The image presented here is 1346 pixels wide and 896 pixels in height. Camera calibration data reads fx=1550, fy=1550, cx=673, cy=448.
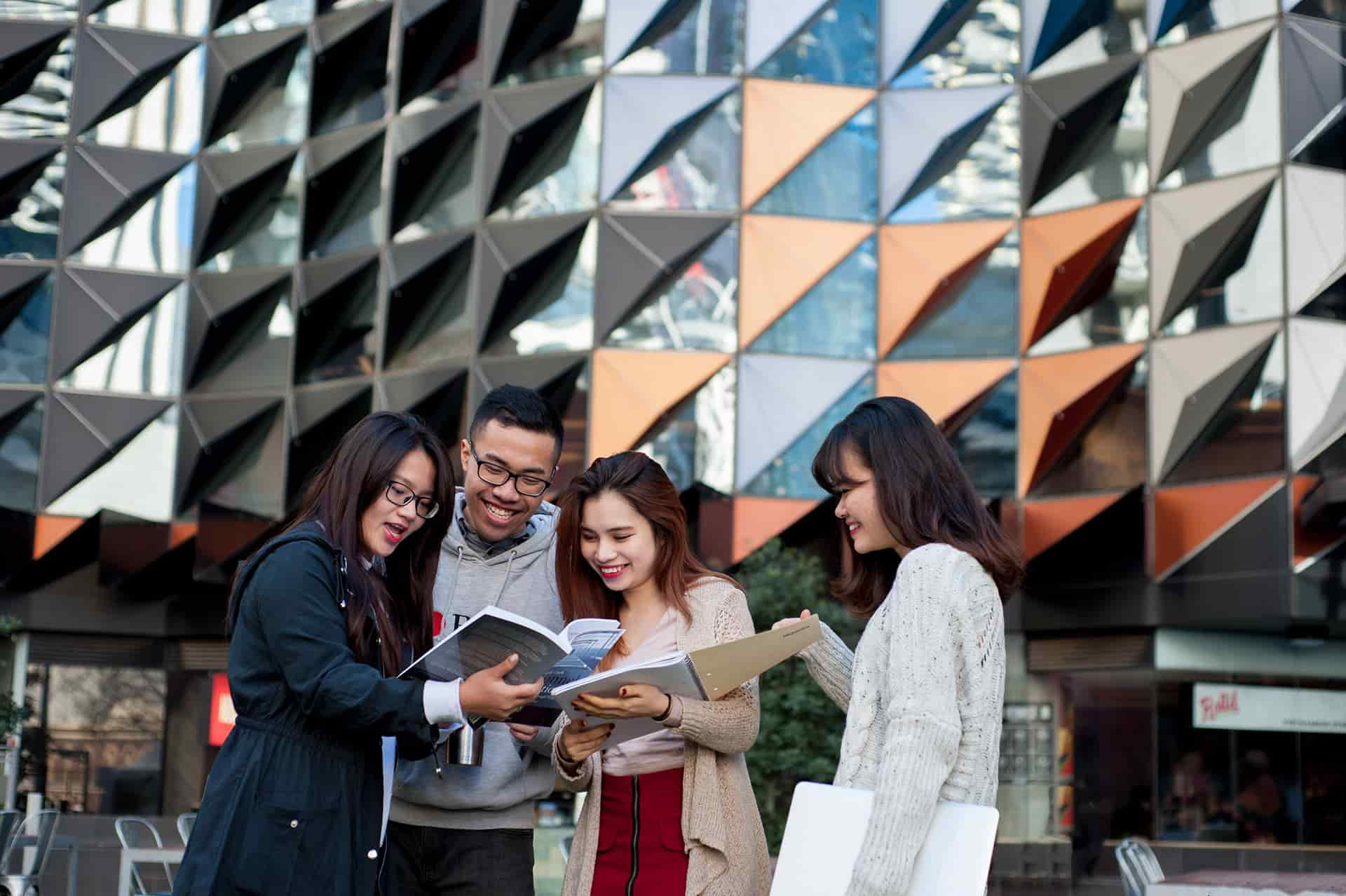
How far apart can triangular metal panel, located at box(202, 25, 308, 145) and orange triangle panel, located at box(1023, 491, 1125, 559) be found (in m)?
11.1

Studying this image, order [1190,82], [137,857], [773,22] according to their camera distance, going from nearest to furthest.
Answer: [137,857] < [1190,82] < [773,22]

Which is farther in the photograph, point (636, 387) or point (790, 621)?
point (636, 387)

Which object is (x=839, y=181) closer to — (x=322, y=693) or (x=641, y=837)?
(x=641, y=837)

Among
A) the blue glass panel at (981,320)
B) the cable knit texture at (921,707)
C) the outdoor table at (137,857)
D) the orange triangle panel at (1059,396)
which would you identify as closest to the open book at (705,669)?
the cable knit texture at (921,707)

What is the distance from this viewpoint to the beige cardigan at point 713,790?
4.16 metres

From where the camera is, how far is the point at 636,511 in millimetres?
4414

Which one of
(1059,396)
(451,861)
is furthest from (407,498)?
(1059,396)

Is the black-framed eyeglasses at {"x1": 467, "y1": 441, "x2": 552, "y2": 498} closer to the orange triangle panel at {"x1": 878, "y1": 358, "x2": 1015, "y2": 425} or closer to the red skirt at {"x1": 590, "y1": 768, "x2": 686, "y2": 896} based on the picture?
the red skirt at {"x1": 590, "y1": 768, "x2": 686, "y2": 896}

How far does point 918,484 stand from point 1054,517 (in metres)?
12.8

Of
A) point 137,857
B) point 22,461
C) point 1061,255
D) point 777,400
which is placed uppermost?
point 1061,255

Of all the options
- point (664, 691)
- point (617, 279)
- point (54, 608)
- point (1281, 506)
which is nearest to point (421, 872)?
point (664, 691)

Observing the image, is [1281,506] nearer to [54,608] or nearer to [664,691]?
[664,691]

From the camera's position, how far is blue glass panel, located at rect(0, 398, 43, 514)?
19.2 meters

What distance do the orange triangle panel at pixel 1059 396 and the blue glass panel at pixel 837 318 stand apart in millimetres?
1791
